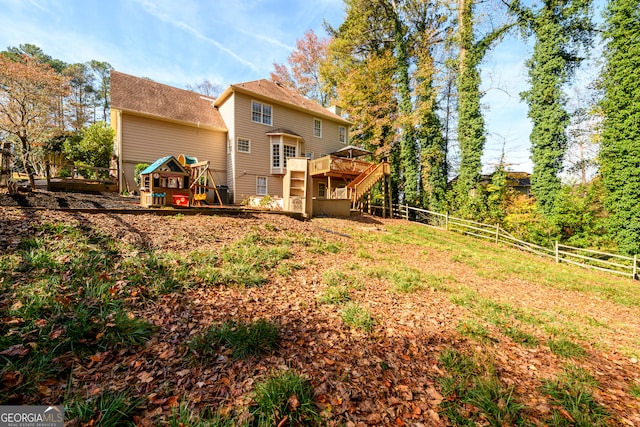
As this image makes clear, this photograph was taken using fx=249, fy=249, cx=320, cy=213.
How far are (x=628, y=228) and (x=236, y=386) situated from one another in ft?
59.8

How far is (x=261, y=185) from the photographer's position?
18.5 m

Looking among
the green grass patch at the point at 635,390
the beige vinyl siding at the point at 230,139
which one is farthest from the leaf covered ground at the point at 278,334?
the beige vinyl siding at the point at 230,139

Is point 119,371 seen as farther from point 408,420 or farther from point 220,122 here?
point 220,122

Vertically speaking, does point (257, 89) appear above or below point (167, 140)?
above

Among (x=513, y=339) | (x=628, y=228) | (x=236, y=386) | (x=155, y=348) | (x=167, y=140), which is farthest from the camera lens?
(x=167, y=140)

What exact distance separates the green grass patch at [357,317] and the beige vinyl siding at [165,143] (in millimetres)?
15902

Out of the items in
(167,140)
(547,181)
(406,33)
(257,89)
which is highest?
(406,33)

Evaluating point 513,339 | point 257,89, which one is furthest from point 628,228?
point 257,89

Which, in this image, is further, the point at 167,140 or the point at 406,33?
the point at 406,33

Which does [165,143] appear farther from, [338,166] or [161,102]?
[338,166]

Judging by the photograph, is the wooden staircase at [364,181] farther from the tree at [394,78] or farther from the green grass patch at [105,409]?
the green grass patch at [105,409]

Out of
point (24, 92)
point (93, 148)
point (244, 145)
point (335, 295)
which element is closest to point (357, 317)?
point (335, 295)

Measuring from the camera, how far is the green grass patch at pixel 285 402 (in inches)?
82.7

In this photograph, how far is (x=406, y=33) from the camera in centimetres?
2225
